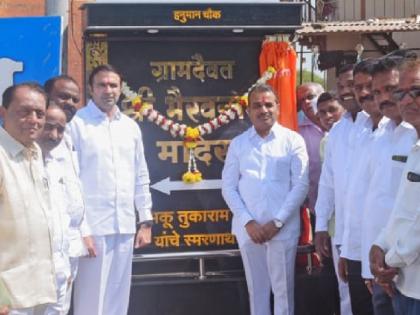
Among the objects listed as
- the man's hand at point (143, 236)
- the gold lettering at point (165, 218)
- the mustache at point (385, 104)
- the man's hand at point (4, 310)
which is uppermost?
the mustache at point (385, 104)

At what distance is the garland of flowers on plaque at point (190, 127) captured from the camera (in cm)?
608

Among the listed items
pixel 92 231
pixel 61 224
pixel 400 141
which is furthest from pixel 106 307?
pixel 400 141

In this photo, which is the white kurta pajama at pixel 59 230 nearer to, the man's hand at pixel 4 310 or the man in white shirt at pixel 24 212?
the man in white shirt at pixel 24 212

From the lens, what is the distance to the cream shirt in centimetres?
345

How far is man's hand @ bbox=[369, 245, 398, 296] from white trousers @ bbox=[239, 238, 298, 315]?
80.1 inches

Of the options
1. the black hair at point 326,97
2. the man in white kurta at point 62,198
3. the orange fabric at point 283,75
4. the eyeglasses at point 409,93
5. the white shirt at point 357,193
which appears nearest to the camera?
the eyeglasses at point 409,93

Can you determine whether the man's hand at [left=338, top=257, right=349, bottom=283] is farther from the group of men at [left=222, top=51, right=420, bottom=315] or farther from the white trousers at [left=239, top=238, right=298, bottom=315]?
the white trousers at [left=239, top=238, right=298, bottom=315]

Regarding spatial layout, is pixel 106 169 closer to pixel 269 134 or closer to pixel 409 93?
pixel 269 134

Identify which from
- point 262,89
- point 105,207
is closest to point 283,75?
point 262,89

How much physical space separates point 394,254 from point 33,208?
156 cm

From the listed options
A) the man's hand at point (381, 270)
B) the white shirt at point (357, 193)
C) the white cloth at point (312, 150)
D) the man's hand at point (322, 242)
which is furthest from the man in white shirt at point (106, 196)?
the man's hand at point (381, 270)

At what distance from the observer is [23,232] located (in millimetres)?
3500

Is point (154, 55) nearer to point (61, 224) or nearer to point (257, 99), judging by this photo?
point (257, 99)

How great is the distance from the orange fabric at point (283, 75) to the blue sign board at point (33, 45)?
1654 mm
